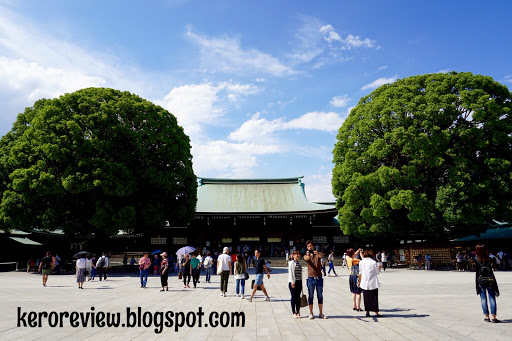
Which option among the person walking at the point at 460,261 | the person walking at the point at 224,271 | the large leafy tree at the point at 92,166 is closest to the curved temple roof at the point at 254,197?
the large leafy tree at the point at 92,166

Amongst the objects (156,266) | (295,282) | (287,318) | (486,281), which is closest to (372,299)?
(295,282)

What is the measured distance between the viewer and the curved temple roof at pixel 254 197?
119 feet

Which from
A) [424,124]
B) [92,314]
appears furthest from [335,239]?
[92,314]

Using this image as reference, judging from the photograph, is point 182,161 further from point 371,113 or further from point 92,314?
point 92,314

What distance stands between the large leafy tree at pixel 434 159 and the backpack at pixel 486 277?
15737mm

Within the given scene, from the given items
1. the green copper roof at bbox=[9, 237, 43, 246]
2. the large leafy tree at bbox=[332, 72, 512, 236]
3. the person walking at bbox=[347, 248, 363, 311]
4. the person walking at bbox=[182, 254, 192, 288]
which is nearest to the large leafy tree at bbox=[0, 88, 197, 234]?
the person walking at bbox=[182, 254, 192, 288]

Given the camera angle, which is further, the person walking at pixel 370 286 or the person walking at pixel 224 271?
the person walking at pixel 224 271

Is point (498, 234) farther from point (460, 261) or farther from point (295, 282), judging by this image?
point (295, 282)

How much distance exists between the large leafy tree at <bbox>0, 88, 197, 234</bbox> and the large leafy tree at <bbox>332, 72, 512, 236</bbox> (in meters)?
Answer: 14.4

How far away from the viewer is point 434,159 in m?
23.1

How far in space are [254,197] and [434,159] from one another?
68.6ft

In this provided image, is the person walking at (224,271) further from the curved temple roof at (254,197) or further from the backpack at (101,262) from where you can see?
the curved temple roof at (254,197)

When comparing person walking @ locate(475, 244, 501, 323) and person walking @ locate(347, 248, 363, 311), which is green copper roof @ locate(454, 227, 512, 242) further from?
person walking @ locate(475, 244, 501, 323)

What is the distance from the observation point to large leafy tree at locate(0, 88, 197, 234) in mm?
22359
